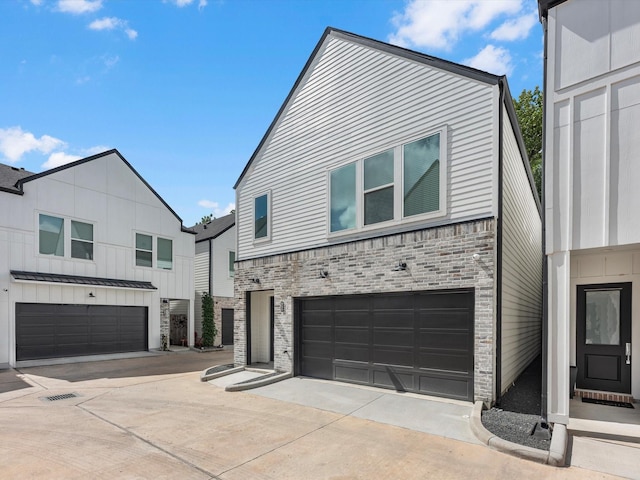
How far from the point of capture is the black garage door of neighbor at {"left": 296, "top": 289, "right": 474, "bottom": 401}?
7137 millimetres

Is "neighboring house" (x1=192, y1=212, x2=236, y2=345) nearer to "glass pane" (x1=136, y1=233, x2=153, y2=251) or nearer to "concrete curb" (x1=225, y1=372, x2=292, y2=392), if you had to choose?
"glass pane" (x1=136, y1=233, x2=153, y2=251)

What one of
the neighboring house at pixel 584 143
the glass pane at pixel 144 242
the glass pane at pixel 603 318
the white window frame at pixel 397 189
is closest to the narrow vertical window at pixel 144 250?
the glass pane at pixel 144 242

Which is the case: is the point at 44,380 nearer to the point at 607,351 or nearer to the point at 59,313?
the point at 59,313

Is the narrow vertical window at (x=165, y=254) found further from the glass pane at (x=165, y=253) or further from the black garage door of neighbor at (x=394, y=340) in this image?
the black garage door of neighbor at (x=394, y=340)

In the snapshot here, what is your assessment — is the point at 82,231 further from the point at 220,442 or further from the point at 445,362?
the point at 445,362

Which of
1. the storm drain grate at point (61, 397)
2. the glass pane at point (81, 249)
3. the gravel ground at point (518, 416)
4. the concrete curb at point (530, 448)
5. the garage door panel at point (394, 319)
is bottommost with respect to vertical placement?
the storm drain grate at point (61, 397)

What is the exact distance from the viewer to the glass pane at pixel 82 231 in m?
14.9

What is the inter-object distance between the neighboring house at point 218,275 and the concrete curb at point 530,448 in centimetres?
1633

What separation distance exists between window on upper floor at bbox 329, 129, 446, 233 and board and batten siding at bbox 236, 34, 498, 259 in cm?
19

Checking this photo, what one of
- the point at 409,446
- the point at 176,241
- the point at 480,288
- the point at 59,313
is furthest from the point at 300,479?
the point at 176,241

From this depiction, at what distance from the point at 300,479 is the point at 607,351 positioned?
6.46 m

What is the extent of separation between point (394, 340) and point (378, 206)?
3032 millimetres

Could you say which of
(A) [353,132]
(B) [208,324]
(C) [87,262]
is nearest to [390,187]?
(A) [353,132]

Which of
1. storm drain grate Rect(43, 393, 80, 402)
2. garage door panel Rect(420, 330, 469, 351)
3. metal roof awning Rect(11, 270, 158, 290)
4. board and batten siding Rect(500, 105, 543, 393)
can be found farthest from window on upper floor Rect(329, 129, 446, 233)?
metal roof awning Rect(11, 270, 158, 290)
